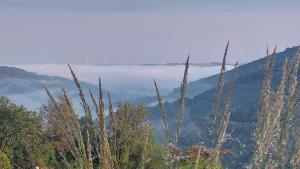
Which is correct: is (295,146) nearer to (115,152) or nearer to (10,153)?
(115,152)

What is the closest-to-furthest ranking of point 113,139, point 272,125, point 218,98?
point 113,139 → point 218,98 → point 272,125

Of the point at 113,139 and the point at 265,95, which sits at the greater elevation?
the point at 265,95

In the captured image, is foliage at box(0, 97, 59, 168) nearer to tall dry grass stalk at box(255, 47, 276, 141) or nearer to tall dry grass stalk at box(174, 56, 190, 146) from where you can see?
tall dry grass stalk at box(255, 47, 276, 141)

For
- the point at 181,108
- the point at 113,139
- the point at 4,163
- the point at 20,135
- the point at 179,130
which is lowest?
the point at 4,163

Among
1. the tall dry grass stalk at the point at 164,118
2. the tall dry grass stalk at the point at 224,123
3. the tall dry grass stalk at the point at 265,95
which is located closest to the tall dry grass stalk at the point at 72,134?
the tall dry grass stalk at the point at 164,118

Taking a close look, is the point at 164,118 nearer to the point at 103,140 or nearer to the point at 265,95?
the point at 103,140

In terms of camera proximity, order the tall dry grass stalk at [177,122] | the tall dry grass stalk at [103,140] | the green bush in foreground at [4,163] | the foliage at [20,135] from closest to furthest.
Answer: the tall dry grass stalk at [103,140] → the tall dry grass stalk at [177,122] → the green bush in foreground at [4,163] → the foliage at [20,135]

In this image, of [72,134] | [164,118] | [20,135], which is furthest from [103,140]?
[20,135]

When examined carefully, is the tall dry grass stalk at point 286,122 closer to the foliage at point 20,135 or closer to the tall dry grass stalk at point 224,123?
the tall dry grass stalk at point 224,123

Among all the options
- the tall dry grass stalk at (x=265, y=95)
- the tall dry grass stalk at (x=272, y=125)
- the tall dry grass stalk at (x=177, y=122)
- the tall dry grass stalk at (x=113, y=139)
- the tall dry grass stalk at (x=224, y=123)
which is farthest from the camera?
the tall dry grass stalk at (x=265, y=95)

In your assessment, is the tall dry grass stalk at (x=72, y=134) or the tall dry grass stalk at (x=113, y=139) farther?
the tall dry grass stalk at (x=113, y=139)

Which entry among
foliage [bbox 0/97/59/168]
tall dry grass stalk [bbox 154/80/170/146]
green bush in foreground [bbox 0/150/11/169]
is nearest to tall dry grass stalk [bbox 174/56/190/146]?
tall dry grass stalk [bbox 154/80/170/146]

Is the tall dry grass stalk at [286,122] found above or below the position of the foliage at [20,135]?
above

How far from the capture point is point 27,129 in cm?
6719
